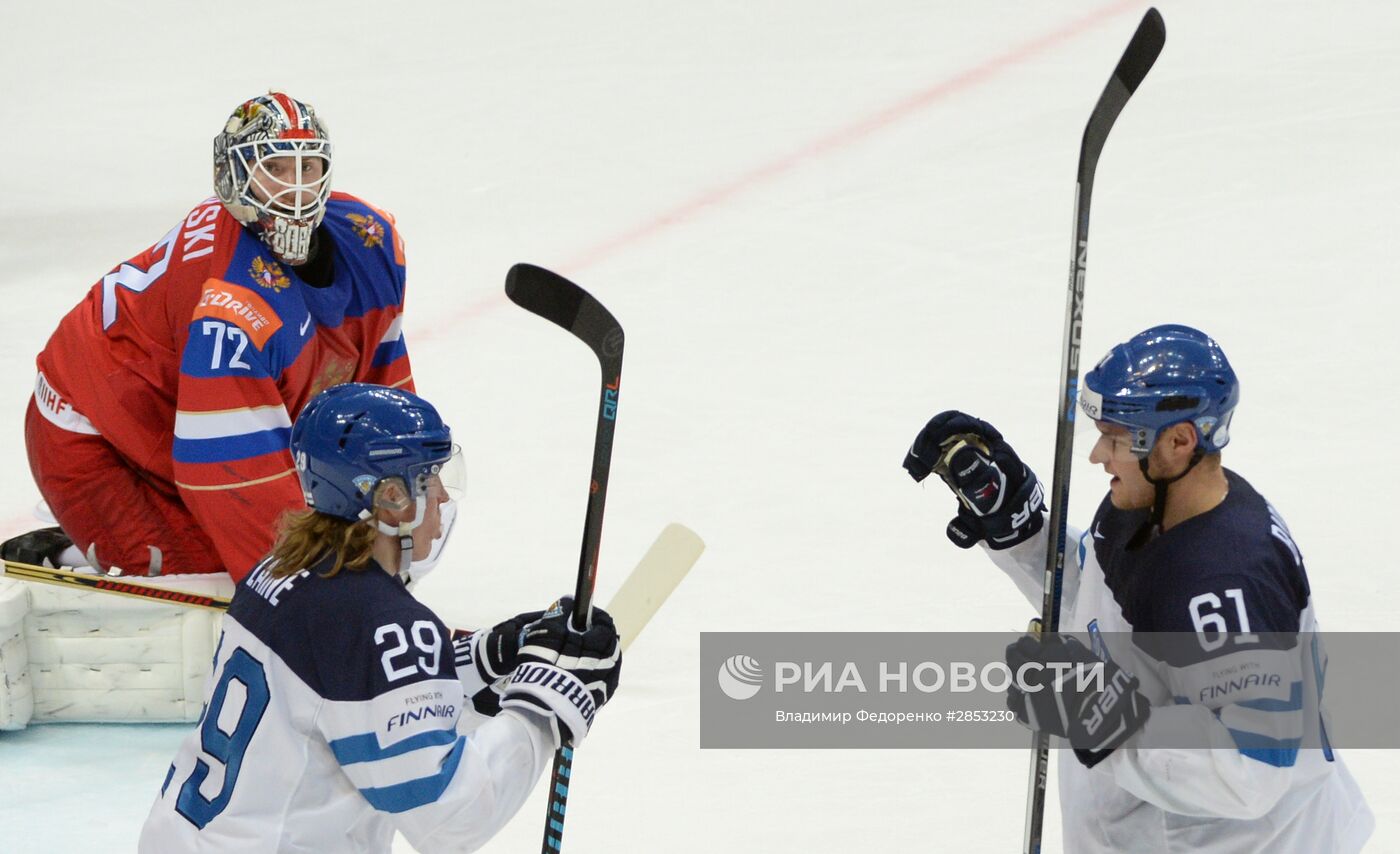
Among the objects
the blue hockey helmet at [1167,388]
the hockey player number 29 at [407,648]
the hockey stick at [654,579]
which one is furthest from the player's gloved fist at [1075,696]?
the hockey player number 29 at [407,648]

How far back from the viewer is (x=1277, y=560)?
2277 mm


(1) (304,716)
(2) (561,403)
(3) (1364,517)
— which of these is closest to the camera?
(1) (304,716)

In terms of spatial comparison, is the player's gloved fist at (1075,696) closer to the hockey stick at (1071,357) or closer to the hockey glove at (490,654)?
the hockey stick at (1071,357)

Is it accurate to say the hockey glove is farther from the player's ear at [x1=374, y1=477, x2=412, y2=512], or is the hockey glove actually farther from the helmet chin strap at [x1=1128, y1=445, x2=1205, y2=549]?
the helmet chin strap at [x1=1128, y1=445, x2=1205, y2=549]

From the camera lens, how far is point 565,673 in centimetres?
237

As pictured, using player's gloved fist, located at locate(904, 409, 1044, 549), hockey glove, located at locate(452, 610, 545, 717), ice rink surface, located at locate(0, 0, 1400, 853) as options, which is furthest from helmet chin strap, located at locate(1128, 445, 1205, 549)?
ice rink surface, located at locate(0, 0, 1400, 853)

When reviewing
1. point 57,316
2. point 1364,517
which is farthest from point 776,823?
point 57,316

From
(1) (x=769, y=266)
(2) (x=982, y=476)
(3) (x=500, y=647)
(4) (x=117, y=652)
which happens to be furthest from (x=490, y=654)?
(1) (x=769, y=266)

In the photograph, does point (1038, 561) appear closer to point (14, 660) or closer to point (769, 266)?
point (14, 660)

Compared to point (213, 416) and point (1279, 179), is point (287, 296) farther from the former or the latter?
point (1279, 179)

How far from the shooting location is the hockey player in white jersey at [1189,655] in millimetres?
2236

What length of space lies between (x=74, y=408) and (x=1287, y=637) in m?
2.41

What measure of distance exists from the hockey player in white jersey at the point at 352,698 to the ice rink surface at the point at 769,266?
121cm

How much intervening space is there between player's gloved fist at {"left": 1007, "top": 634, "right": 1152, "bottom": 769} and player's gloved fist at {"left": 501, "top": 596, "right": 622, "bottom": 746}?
1.86ft
